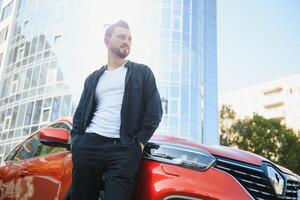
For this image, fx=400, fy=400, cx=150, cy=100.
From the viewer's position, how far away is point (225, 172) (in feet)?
8.39

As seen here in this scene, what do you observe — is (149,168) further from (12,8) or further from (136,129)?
(12,8)

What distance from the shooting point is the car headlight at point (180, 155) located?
2598 mm

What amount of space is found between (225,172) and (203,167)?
143mm

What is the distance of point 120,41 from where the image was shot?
3.03 metres

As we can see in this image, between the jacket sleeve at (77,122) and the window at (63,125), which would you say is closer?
the jacket sleeve at (77,122)

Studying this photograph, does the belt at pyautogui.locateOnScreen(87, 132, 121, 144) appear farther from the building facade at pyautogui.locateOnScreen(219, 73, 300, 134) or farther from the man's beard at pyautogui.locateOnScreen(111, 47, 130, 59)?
the building facade at pyautogui.locateOnScreen(219, 73, 300, 134)

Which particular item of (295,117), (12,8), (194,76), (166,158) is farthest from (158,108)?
(295,117)

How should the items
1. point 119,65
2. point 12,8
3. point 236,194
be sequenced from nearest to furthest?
point 236,194, point 119,65, point 12,8

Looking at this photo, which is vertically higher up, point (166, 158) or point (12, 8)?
point (12, 8)

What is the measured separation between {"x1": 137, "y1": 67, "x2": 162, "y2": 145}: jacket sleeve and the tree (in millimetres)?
32994

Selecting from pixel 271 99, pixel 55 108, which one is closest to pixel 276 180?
pixel 55 108

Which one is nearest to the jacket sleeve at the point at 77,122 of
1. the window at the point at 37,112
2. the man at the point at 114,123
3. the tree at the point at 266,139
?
the man at the point at 114,123

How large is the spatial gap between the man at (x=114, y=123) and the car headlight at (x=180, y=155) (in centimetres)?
14

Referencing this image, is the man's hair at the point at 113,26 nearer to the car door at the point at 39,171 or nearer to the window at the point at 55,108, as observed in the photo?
the car door at the point at 39,171
